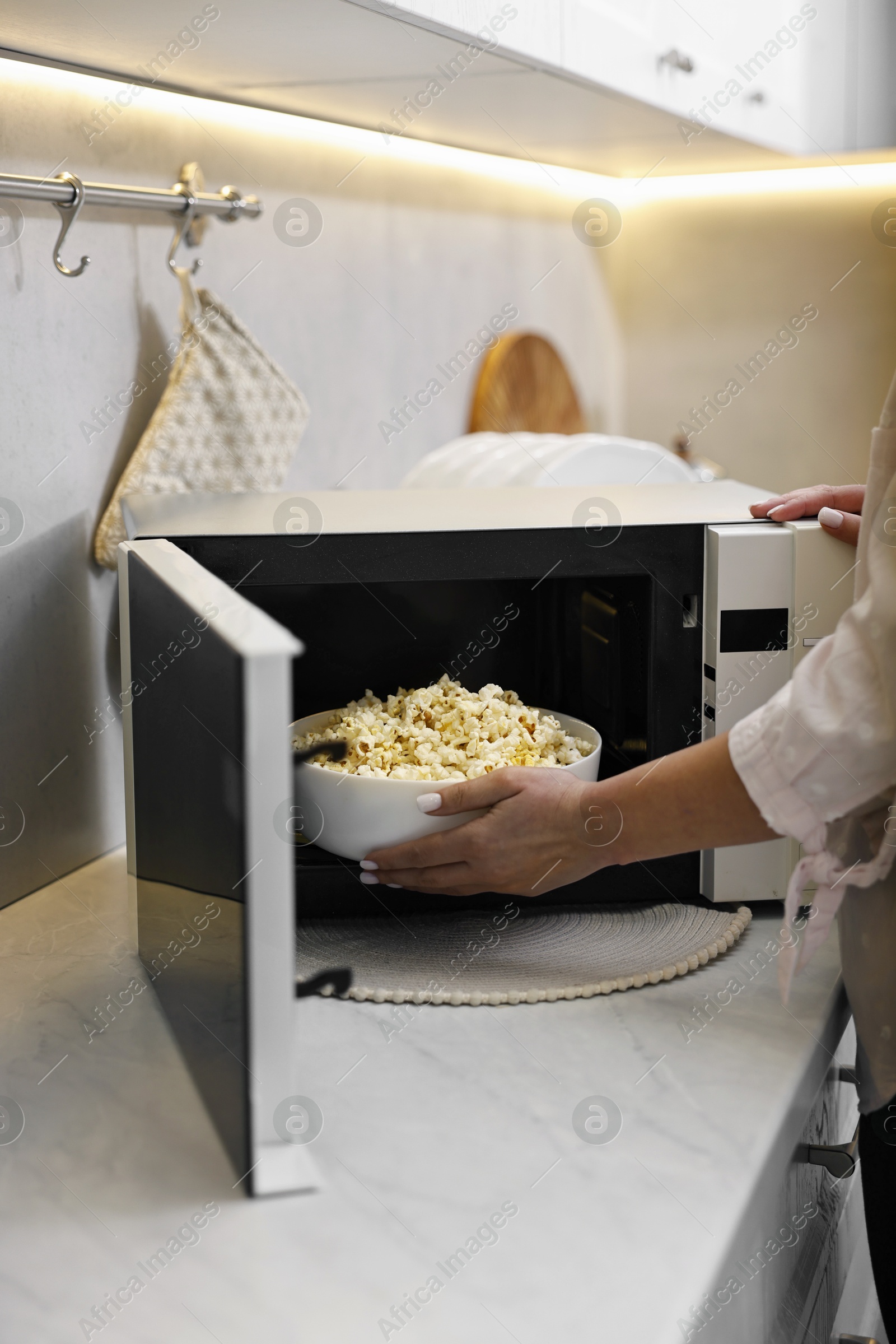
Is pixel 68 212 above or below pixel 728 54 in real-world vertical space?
below

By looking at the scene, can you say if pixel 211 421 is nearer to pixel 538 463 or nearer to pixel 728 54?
pixel 538 463

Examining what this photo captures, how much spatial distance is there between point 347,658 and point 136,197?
0.39 meters

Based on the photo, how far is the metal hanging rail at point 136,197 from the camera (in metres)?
0.80

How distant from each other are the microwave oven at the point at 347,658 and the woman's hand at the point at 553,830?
0.06 meters

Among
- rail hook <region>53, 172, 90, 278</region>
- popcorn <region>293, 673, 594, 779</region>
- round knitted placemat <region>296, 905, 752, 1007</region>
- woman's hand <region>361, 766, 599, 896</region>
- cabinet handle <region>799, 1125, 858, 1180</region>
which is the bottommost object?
cabinet handle <region>799, 1125, 858, 1180</region>

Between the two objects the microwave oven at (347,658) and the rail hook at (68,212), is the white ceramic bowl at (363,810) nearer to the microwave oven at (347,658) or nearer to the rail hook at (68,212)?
the microwave oven at (347,658)

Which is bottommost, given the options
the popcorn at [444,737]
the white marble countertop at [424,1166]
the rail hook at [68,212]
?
the white marble countertop at [424,1166]

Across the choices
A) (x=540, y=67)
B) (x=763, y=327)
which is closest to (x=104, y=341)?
(x=540, y=67)

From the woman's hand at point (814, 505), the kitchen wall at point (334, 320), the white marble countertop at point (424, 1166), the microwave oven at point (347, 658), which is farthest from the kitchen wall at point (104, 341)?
the woman's hand at point (814, 505)

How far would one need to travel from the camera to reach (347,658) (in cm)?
91

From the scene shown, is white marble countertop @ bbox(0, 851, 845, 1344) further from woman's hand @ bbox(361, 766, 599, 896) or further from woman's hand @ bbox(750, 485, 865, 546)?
woman's hand @ bbox(750, 485, 865, 546)

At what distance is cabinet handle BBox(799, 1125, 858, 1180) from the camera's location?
2.14 ft

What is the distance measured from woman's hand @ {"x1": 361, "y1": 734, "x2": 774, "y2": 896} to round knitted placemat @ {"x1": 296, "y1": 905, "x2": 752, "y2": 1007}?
4 centimetres

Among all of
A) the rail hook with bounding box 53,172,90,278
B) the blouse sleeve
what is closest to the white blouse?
the blouse sleeve
